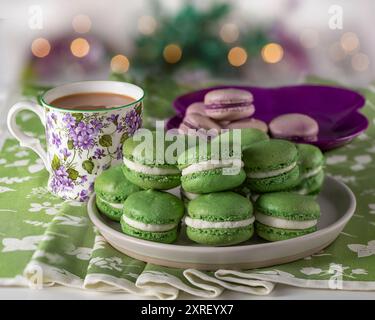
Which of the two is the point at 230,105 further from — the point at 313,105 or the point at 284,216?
the point at 284,216

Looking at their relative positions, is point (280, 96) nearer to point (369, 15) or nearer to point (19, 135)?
point (19, 135)

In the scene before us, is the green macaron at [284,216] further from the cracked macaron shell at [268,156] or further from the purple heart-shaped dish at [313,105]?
the purple heart-shaped dish at [313,105]

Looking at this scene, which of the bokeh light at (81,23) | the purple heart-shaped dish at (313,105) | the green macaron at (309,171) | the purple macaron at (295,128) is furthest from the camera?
the bokeh light at (81,23)

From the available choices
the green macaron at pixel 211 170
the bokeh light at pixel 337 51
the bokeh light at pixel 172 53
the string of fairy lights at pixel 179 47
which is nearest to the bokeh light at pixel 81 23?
the string of fairy lights at pixel 179 47

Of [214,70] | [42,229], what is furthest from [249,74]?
[42,229]

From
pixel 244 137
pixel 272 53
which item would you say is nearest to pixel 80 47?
pixel 272 53

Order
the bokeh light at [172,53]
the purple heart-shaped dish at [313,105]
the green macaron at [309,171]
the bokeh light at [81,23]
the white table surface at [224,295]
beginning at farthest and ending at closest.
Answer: the bokeh light at [81,23], the bokeh light at [172,53], the purple heart-shaped dish at [313,105], the green macaron at [309,171], the white table surface at [224,295]

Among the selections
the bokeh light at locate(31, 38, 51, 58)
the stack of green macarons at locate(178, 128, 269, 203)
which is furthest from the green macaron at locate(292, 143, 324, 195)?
the bokeh light at locate(31, 38, 51, 58)
